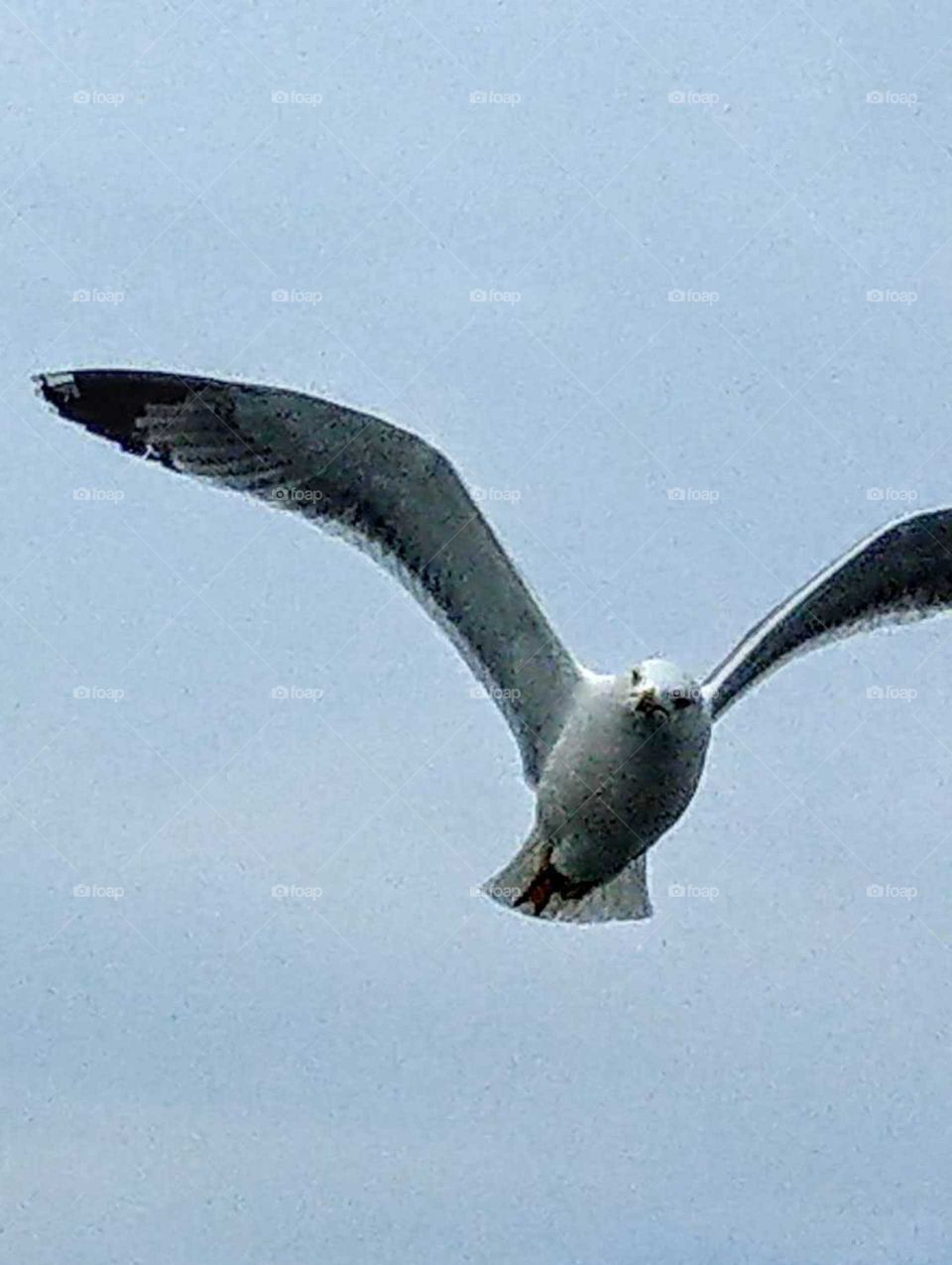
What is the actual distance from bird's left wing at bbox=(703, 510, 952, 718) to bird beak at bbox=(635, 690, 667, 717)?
0.31m

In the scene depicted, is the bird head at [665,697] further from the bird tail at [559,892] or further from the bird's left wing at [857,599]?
the bird tail at [559,892]

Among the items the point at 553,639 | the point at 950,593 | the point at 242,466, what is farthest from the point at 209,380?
the point at 950,593

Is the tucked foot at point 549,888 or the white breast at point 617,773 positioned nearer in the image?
the white breast at point 617,773

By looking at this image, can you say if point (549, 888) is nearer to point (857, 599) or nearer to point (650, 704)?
point (650, 704)

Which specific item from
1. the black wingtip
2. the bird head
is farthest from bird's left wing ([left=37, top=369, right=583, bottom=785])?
the bird head

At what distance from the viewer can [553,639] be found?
2108 centimetres

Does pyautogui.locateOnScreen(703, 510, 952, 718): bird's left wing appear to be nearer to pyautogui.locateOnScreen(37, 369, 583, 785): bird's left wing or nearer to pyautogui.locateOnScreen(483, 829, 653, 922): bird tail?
pyautogui.locateOnScreen(37, 369, 583, 785): bird's left wing

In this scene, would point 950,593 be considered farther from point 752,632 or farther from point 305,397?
point 305,397

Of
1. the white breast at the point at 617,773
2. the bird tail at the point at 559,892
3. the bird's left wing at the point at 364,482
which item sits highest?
the bird's left wing at the point at 364,482

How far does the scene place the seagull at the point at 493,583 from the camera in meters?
20.7

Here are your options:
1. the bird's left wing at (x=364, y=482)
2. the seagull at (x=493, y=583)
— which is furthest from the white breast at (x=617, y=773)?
the bird's left wing at (x=364, y=482)

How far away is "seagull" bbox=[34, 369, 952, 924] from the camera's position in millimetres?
20703

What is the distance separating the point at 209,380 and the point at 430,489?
1.07m

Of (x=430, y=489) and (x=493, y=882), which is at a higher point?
(x=430, y=489)
